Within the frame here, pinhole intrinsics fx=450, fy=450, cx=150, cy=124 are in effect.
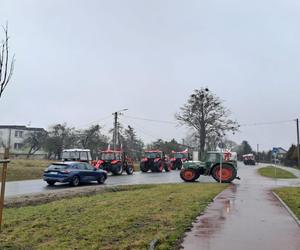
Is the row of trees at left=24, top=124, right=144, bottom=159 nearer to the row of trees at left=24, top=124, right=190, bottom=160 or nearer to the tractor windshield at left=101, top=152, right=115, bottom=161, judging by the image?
the row of trees at left=24, top=124, right=190, bottom=160

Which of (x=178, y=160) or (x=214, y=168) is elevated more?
(x=178, y=160)

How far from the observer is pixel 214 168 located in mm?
28031

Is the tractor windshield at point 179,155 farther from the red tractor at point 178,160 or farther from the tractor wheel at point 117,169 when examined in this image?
the tractor wheel at point 117,169

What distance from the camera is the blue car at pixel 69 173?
24.9 meters

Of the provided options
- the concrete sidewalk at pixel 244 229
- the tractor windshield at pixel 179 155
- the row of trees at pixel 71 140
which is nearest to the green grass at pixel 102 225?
the concrete sidewalk at pixel 244 229

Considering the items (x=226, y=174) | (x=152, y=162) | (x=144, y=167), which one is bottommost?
(x=226, y=174)

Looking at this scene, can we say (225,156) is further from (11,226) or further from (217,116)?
(217,116)

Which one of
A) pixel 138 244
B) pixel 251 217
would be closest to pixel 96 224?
pixel 138 244

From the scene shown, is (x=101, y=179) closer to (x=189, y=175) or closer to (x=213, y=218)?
(x=189, y=175)

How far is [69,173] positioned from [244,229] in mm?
16502

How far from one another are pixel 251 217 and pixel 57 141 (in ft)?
242

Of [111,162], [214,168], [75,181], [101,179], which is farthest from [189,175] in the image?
[111,162]

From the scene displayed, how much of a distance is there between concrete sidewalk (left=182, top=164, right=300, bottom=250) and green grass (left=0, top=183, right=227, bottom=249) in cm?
39

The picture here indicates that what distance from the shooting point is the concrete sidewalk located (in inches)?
322
